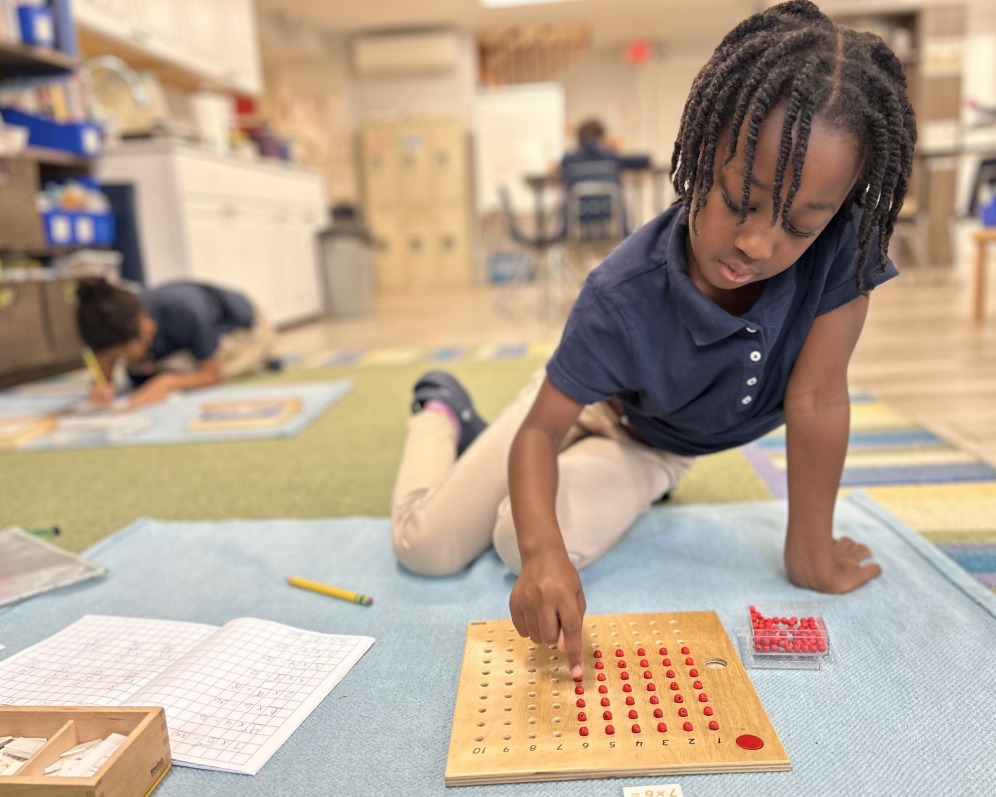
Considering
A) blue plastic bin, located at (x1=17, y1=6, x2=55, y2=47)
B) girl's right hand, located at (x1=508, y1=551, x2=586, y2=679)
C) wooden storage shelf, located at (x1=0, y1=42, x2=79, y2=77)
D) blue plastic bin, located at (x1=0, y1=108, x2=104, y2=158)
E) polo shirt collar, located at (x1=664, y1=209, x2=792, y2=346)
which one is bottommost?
girl's right hand, located at (x1=508, y1=551, x2=586, y2=679)

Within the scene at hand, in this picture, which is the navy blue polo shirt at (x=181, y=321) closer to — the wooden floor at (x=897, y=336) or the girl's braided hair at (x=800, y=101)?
the wooden floor at (x=897, y=336)

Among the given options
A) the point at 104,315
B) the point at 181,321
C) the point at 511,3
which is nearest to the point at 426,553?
the point at 104,315

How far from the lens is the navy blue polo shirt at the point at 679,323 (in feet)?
2.86

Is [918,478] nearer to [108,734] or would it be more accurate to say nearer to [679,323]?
[679,323]

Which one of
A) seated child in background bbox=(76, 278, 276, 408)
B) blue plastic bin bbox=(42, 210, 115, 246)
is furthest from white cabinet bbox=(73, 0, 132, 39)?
seated child in background bbox=(76, 278, 276, 408)

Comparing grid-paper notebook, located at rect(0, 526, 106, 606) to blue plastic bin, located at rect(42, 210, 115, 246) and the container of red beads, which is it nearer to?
the container of red beads

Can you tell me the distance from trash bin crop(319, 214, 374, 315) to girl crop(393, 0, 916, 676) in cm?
390

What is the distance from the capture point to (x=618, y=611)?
0.96 m

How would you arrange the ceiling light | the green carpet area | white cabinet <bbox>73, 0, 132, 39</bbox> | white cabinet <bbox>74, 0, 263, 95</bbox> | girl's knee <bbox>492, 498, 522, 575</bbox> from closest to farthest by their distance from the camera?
girl's knee <bbox>492, 498, 522, 575</bbox> < the green carpet area < white cabinet <bbox>73, 0, 132, 39</bbox> < white cabinet <bbox>74, 0, 263, 95</bbox> < the ceiling light

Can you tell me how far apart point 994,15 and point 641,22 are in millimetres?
2984

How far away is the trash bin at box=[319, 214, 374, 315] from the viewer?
5.00 meters

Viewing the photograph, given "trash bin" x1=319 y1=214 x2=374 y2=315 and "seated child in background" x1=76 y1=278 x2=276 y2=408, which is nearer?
"seated child in background" x1=76 y1=278 x2=276 y2=408

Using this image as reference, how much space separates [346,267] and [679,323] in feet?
14.2

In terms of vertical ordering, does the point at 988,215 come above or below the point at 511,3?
below
